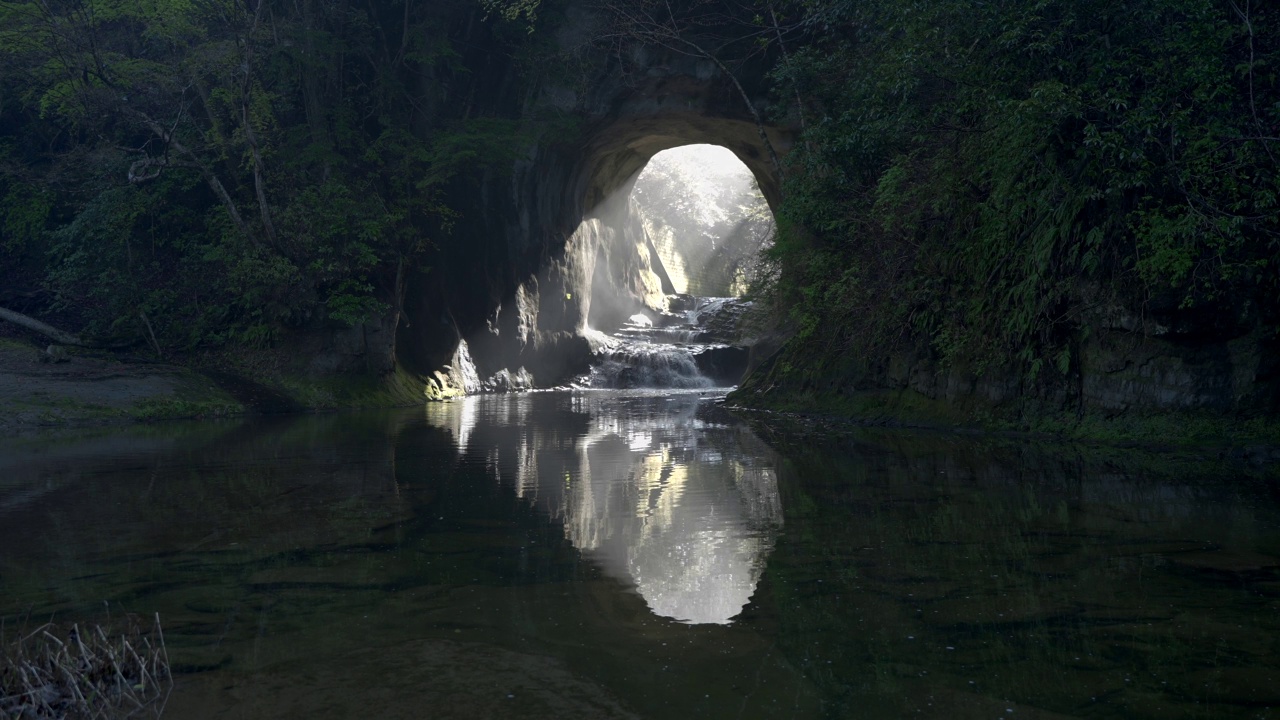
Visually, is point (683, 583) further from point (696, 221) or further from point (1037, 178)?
point (696, 221)

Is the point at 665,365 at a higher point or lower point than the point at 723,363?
lower

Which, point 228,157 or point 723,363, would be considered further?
point 723,363

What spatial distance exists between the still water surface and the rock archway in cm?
1652

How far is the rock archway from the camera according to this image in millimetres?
25922

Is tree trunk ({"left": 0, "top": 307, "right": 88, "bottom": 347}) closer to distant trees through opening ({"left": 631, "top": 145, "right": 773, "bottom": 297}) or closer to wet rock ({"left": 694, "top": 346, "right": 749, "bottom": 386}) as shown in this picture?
wet rock ({"left": 694, "top": 346, "right": 749, "bottom": 386})

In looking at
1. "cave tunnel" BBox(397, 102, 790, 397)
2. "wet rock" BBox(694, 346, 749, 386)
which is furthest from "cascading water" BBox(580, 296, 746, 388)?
"cave tunnel" BBox(397, 102, 790, 397)

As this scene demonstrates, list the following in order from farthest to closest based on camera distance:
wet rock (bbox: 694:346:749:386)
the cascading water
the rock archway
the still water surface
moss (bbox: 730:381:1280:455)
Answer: wet rock (bbox: 694:346:749:386) < the cascading water < the rock archway < moss (bbox: 730:381:1280:455) < the still water surface

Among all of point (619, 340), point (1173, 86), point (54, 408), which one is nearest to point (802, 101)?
point (1173, 86)

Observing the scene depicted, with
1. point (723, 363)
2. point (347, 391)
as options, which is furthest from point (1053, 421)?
point (723, 363)

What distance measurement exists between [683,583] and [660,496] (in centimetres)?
301

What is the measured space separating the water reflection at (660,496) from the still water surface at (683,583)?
4cm

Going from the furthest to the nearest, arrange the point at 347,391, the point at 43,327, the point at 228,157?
the point at 228,157 → the point at 347,391 → the point at 43,327

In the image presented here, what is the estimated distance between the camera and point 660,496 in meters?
8.19

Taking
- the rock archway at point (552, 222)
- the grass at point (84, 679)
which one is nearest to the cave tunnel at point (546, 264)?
the rock archway at point (552, 222)
